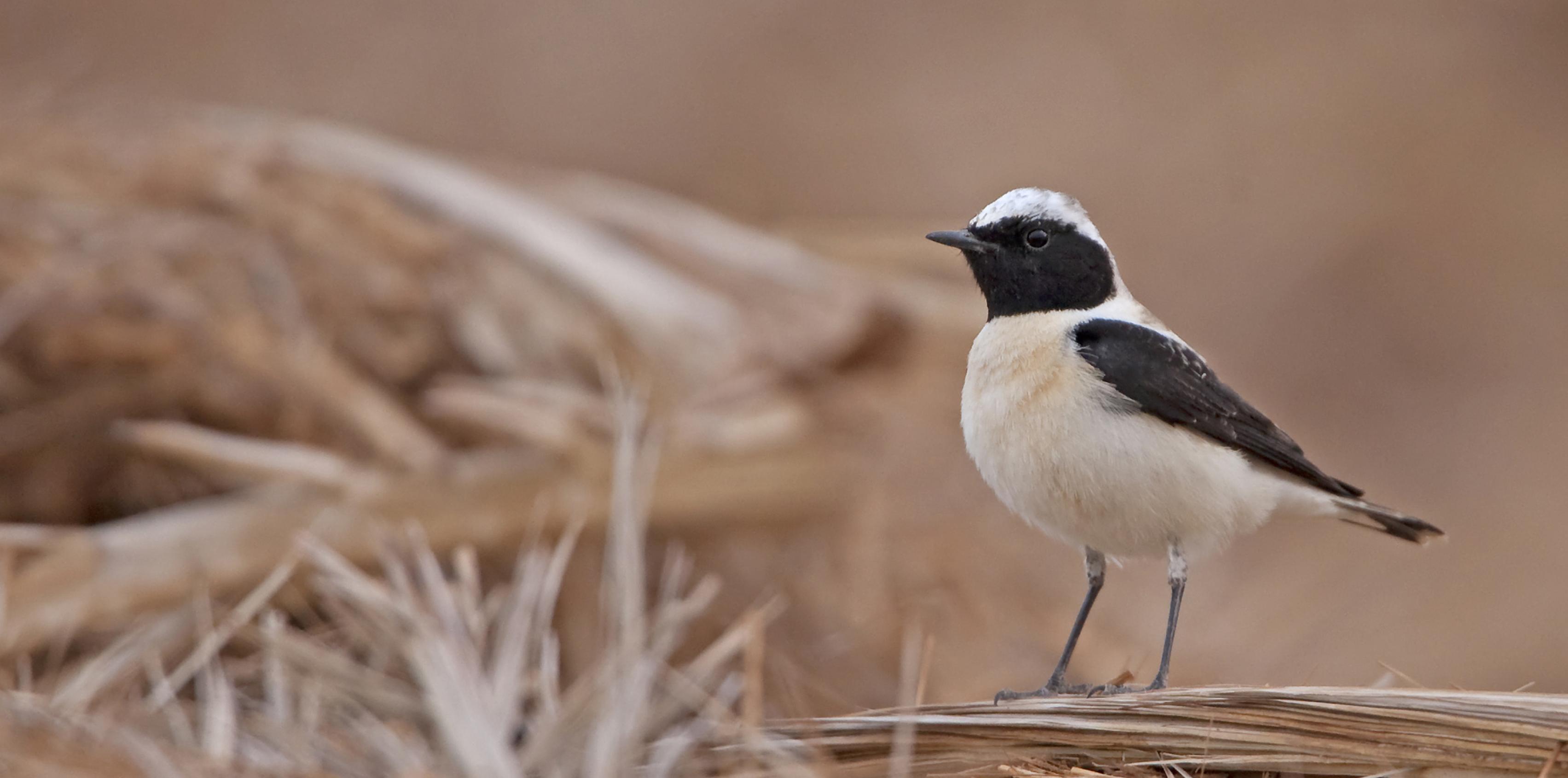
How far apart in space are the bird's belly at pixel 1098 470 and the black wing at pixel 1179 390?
4cm

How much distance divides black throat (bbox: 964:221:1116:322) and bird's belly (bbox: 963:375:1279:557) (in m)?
0.26

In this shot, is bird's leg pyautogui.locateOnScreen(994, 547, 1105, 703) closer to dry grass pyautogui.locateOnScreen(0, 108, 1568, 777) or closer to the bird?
the bird

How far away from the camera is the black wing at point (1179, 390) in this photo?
286 centimetres

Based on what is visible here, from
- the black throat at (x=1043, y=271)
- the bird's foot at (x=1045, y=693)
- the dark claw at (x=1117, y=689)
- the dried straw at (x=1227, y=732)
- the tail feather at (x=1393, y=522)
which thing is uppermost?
the black throat at (x=1043, y=271)

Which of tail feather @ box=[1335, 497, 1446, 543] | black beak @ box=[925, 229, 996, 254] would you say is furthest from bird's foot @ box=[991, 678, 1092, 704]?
black beak @ box=[925, 229, 996, 254]

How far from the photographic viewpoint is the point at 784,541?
175 inches

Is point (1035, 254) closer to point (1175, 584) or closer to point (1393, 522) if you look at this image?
point (1175, 584)

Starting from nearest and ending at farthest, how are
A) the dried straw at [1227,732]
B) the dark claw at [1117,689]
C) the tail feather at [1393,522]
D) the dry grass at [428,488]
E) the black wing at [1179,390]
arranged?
the dried straw at [1227,732] < the dry grass at [428,488] < the dark claw at [1117,689] < the black wing at [1179,390] < the tail feather at [1393,522]

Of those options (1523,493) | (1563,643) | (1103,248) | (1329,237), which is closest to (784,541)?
(1103,248)

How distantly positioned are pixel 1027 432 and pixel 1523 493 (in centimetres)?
575

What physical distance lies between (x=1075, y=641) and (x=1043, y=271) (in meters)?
0.81

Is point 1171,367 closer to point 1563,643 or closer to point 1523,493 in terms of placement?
point 1563,643

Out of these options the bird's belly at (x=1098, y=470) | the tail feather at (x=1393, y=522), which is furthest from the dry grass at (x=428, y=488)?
the tail feather at (x=1393, y=522)

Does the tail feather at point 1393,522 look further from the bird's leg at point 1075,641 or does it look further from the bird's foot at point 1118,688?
the bird's foot at point 1118,688
